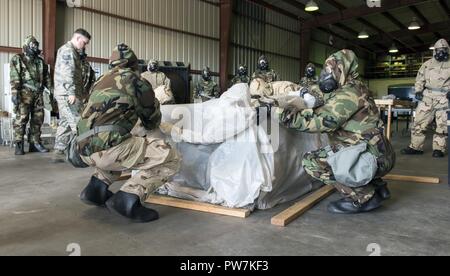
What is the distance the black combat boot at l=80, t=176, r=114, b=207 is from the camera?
2.73m

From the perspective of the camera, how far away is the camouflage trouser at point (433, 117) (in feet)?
18.8

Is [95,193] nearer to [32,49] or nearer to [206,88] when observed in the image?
[32,49]

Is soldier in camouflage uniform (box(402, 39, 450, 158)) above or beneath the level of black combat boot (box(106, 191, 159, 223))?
above

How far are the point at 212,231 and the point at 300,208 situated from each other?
738mm

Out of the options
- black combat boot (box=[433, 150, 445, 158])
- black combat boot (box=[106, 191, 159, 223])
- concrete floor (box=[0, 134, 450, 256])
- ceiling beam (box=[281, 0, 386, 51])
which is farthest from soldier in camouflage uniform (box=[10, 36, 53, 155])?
ceiling beam (box=[281, 0, 386, 51])

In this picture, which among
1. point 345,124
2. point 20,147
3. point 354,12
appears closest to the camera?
point 345,124

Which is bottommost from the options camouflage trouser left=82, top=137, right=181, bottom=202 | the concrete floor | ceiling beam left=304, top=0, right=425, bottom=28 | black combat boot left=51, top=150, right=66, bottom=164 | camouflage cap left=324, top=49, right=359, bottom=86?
the concrete floor

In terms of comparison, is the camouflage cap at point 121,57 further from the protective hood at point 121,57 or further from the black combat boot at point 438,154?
the black combat boot at point 438,154

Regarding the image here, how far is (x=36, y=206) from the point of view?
2.86 m

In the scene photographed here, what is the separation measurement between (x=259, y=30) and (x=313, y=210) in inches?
446

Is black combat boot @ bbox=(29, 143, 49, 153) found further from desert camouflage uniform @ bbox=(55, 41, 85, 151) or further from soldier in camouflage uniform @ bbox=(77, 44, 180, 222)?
soldier in camouflage uniform @ bbox=(77, 44, 180, 222)

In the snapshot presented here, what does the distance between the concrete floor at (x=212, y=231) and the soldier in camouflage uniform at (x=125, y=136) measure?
0.71ft

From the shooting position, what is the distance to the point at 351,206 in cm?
277

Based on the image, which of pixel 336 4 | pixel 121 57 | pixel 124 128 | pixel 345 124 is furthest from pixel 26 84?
pixel 336 4
